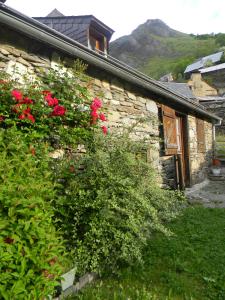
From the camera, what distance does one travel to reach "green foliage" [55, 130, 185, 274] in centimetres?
293

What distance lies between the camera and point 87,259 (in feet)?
9.22

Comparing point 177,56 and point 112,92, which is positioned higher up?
point 177,56

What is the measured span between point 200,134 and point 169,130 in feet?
11.0

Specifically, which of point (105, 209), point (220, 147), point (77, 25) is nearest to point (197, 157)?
point (220, 147)

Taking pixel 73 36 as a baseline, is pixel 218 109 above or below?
below

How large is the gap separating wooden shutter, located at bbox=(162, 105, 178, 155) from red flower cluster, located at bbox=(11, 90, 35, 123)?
4078 millimetres

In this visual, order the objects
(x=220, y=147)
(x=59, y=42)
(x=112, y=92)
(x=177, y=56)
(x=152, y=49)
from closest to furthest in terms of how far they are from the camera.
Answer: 1. (x=59, y=42)
2. (x=112, y=92)
3. (x=220, y=147)
4. (x=177, y=56)
5. (x=152, y=49)

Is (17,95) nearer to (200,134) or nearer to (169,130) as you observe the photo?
(169,130)

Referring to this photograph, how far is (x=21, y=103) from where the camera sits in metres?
3.31

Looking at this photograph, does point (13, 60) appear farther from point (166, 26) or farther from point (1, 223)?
point (166, 26)

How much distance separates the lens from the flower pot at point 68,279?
261 cm

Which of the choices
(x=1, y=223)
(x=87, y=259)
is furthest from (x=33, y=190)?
(x=87, y=259)

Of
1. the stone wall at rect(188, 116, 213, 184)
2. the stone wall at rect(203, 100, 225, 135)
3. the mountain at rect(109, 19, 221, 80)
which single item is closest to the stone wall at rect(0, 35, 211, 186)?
the stone wall at rect(188, 116, 213, 184)

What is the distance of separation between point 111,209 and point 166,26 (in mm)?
82631
